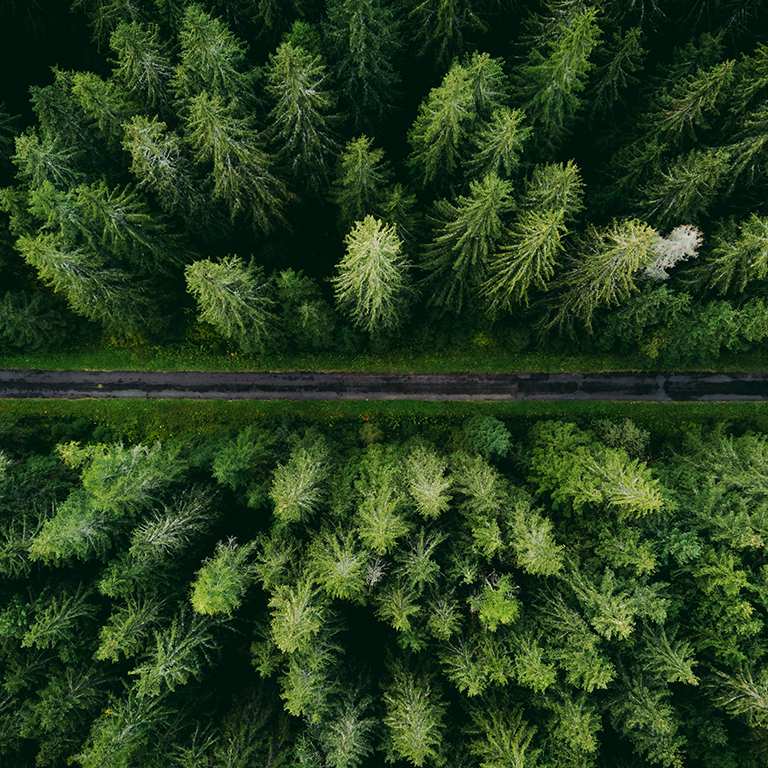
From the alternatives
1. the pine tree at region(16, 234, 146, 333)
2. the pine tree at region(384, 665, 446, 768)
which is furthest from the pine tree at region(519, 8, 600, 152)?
the pine tree at region(384, 665, 446, 768)

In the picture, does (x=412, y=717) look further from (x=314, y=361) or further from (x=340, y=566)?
(x=314, y=361)

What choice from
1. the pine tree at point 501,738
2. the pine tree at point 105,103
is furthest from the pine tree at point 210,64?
the pine tree at point 501,738

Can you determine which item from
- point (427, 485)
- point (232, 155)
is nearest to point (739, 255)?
point (427, 485)

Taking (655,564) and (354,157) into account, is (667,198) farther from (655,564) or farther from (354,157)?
(655,564)

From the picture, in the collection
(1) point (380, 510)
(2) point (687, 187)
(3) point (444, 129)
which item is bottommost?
(1) point (380, 510)

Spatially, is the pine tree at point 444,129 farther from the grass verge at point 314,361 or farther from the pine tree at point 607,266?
the grass verge at point 314,361

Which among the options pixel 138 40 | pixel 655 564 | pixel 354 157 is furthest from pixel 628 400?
pixel 138 40
